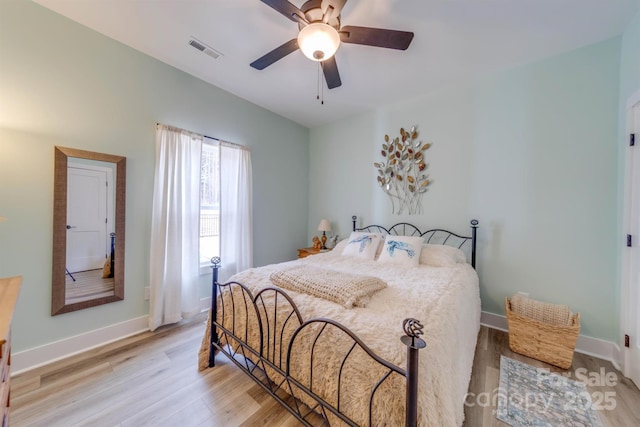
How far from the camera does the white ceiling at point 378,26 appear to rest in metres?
1.77

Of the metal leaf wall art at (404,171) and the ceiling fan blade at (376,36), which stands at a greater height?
the ceiling fan blade at (376,36)

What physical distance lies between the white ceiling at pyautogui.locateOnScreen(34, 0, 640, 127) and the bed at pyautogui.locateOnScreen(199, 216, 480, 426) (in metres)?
1.95

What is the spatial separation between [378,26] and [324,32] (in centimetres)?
78

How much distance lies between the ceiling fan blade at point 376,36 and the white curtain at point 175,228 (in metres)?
1.96

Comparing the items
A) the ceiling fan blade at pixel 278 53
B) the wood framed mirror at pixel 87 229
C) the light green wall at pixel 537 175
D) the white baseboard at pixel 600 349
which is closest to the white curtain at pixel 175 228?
the wood framed mirror at pixel 87 229

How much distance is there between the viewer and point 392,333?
43.4 inches

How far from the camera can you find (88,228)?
2.11 meters

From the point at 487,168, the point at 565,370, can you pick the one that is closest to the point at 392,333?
the point at 565,370

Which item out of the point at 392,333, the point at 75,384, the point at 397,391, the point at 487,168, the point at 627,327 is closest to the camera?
the point at 397,391

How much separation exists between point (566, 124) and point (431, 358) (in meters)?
2.64

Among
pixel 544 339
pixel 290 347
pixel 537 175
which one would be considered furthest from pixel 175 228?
pixel 537 175

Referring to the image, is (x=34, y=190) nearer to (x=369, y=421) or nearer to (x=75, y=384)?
(x=75, y=384)

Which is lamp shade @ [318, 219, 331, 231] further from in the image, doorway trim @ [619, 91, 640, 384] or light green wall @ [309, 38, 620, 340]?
doorway trim @ [619, 91, 640, 384]

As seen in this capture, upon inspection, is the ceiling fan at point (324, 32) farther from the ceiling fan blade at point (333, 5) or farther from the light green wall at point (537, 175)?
the light green wall at point (537, 175)
